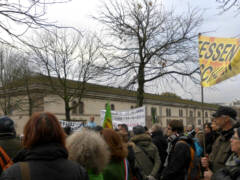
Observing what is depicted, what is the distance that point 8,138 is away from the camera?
3482 millimetres

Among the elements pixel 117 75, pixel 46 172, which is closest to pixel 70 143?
pixel 46 172

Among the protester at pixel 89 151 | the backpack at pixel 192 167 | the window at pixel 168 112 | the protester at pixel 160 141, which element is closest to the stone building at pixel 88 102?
the window at pixel 168 112

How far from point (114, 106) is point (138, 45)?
28.2 metres

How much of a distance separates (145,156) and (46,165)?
11.3 feet

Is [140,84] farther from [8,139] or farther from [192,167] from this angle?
[8,139]

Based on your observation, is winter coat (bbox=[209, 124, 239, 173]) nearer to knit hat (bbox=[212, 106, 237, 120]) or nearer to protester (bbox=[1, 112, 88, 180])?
knit hat (bbox=[212, 106, 237, 120])

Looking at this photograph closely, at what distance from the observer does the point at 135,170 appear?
4980 millimetres

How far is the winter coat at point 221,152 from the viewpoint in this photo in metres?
4.30

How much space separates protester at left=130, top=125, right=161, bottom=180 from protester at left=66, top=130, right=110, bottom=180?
2361 mm

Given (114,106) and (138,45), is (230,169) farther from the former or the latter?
(114,106)

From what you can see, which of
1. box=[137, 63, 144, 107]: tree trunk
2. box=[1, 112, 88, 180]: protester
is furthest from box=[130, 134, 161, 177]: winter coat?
box=[137, 63, 144, 107]: tree trunk

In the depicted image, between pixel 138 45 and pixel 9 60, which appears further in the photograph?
pixel 9 60

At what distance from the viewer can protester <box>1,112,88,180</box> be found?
2.22 metres

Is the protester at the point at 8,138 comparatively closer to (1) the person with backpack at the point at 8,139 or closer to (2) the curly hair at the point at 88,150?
(1) the person with backpack at the point at 8,139
